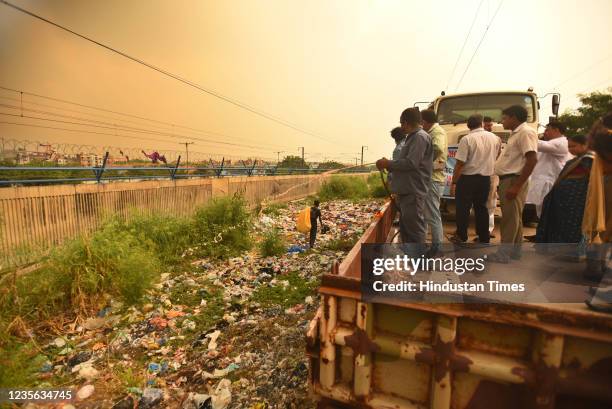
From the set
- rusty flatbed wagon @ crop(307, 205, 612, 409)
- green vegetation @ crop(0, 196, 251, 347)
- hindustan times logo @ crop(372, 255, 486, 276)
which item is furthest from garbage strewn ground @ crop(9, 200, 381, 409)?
hindustan times logo @ crop(372, 255, 486, 276)

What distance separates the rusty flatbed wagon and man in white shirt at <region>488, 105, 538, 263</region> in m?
1.35

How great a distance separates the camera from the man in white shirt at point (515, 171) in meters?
2.77

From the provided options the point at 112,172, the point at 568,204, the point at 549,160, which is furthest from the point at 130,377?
the point at 112,172

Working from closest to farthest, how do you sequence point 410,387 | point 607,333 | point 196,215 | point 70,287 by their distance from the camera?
point 607,333
point 410,387
point 70,287
point 196,215

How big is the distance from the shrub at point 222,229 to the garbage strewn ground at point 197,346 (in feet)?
3.49

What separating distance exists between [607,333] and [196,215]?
6.88 m

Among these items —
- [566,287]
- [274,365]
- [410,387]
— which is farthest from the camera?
[274,365]

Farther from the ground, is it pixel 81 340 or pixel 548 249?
pixel 548 249

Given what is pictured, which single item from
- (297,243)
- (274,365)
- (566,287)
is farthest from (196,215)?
(566,287)

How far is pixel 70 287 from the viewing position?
3.94 metres

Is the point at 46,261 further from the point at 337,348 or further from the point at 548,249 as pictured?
the point at 548,249

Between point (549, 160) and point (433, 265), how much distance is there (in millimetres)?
2731

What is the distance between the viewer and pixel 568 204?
268 cm

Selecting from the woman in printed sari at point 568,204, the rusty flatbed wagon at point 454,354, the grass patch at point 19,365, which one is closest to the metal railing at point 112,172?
the grass patch at point 19,365
